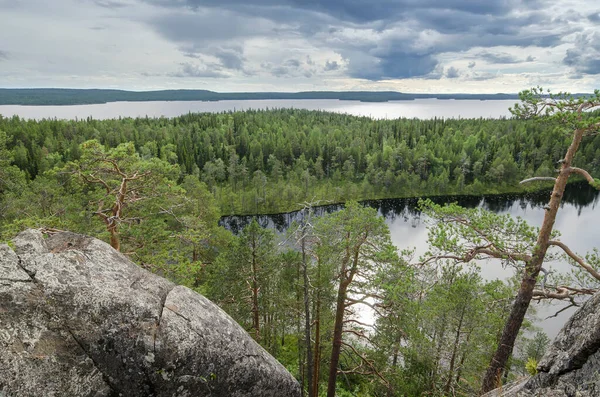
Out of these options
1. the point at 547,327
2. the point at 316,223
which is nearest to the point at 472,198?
the point at 547,327

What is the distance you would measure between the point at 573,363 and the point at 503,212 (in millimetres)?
87578

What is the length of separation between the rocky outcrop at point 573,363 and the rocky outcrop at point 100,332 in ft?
21.2

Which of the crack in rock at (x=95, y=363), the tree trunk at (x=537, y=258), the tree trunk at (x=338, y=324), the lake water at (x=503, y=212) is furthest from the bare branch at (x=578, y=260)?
the lake water at (x=503, y=212)

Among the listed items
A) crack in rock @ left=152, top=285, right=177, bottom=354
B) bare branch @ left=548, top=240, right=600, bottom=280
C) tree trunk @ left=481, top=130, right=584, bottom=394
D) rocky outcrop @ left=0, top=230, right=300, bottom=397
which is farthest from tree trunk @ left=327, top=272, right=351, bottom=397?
crack in rock @ left=152, top=285, right=177, bottom=354

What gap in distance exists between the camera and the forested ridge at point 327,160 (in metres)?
86.1

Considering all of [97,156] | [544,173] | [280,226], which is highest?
[97,156]

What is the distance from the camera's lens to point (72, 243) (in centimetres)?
784

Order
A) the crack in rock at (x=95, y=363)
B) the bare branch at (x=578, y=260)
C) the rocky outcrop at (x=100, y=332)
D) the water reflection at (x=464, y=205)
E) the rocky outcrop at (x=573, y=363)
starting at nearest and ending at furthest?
the rocky outcrop at (x=100, y=332), the rocky outcrop at (x=573, y=363), the crack in rock at (x=95, y=363), the bare branch at (x=578, y=260), the water reflection at (x=464, y=205)

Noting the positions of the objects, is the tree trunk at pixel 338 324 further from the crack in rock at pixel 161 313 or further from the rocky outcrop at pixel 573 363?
the crack in rock at pixel 161 313

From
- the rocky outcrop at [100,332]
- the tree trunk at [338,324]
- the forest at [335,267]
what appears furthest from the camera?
the tree trunk at [338,324]

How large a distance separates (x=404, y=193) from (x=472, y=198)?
1835 cm

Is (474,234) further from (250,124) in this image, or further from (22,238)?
(250,124)

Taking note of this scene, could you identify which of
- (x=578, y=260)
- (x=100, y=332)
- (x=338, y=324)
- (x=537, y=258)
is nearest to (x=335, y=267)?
(x=338, y=324)

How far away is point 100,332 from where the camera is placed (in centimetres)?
668
